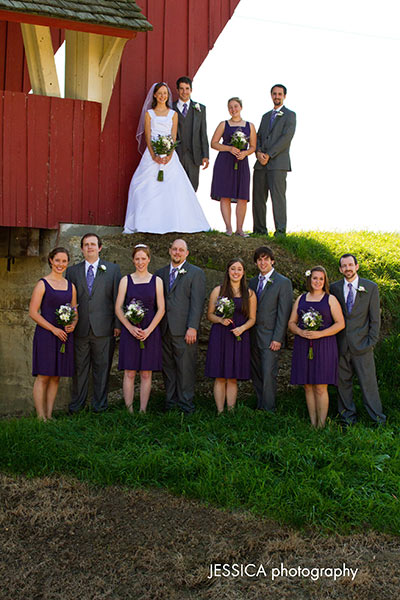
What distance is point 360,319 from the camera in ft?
30.7

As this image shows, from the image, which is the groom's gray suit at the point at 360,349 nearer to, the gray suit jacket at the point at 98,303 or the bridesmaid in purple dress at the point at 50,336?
the gray suit jacket at the point at 98,303

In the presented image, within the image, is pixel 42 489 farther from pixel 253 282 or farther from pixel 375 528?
pixel 253 282

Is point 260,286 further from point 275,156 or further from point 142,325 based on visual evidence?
point 275,156

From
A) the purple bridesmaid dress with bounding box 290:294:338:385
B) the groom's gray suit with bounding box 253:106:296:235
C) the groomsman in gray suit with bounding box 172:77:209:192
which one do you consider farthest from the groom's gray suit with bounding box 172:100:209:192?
the purple bridesmaid dress with bounding box 290:294:338:385

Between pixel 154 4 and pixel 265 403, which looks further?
pixel 154 4

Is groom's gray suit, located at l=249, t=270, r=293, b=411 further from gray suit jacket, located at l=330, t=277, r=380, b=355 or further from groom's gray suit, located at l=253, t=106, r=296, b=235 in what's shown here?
groom's gray suit, located at l=253, t=106, r=296, b=235

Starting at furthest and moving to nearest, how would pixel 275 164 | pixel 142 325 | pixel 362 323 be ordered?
pixel 275 164
pixel 142 325
pixel 362 323

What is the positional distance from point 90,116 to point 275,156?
9.44ft

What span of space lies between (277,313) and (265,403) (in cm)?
107

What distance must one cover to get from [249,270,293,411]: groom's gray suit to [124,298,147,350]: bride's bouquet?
4.36 feet

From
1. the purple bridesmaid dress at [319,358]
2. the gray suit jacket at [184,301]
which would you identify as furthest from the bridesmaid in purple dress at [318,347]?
the gray suit jacket at [184,301]

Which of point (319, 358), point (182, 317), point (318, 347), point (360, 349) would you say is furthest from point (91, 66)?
point (360, 349)

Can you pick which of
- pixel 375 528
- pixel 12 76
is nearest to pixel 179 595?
pixel 375 528

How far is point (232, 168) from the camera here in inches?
488
